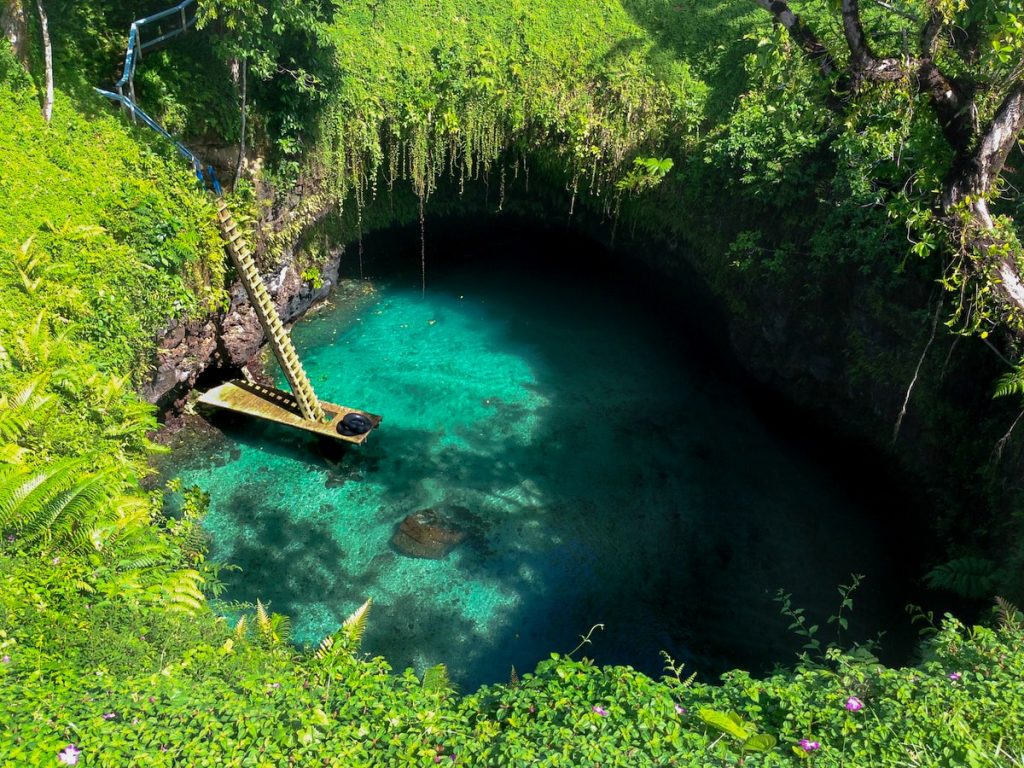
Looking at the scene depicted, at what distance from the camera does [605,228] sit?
764 inches

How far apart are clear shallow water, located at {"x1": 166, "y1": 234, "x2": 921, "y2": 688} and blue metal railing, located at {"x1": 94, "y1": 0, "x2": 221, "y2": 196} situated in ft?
15.4

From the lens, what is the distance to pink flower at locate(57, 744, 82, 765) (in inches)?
180

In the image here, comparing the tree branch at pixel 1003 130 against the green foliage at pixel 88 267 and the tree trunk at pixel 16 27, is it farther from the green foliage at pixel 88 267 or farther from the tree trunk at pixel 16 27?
the tree trunk at pixel 16 27

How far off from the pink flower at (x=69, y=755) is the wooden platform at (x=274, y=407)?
874cm

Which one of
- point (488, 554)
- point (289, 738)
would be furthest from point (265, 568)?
point (289, 738)

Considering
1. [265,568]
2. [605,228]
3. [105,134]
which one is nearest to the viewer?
[265,568]

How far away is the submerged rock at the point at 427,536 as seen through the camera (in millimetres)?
11852

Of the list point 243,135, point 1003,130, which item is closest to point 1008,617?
point 1003,130

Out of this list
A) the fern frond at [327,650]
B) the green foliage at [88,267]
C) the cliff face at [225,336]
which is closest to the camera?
→ the fern frond at [327,650]

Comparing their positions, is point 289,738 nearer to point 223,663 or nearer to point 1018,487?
point 223,663

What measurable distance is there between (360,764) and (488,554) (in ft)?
22.6

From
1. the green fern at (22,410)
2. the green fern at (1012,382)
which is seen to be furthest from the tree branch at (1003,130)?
the green fern at (22,410)

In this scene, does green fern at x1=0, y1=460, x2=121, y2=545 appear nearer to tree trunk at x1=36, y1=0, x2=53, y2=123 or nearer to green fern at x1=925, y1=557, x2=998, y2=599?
tree trunk at x1=36, y1=0, x2=53, y2=123

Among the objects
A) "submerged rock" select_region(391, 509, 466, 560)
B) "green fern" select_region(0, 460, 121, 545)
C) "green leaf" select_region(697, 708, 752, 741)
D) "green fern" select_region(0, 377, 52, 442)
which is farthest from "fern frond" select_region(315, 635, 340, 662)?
"submerged rock" select_region(391, 509, 466, 560)
